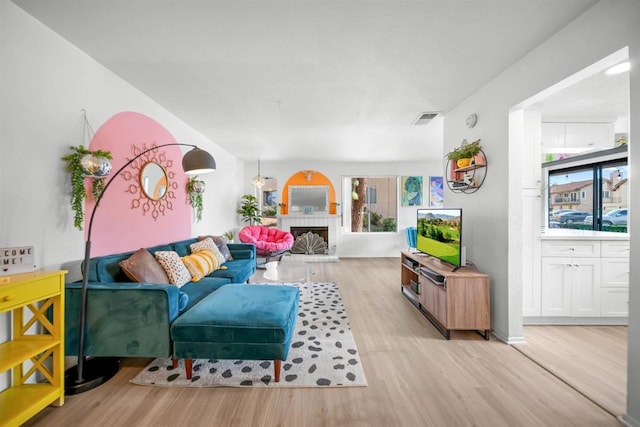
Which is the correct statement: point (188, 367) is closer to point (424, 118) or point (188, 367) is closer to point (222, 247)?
point (222, 247)

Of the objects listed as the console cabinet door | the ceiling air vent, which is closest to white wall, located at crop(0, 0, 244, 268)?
the console cabinet door

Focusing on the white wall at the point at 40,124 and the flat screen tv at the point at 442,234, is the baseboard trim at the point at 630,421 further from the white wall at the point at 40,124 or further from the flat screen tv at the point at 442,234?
the white wall at the point at 40,124

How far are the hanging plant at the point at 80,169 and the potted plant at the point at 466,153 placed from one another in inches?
136

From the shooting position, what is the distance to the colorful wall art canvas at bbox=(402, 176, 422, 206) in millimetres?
7191

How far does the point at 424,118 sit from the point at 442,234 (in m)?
1.78

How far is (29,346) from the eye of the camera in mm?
1573

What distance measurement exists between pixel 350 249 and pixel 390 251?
1.09m

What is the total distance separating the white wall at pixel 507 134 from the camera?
151 cm

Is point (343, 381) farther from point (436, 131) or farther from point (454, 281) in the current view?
point (436, 131)

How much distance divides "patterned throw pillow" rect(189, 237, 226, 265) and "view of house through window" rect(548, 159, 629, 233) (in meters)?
4.98

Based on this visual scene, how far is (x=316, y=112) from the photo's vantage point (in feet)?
11.4

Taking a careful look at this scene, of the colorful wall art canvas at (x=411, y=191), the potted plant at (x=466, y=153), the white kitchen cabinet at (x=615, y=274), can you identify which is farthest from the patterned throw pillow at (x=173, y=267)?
the colorful wall art canvas at (x=411, y=191)

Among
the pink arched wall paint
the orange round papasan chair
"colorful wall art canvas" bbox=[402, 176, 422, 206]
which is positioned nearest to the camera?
the pink arched wall paint

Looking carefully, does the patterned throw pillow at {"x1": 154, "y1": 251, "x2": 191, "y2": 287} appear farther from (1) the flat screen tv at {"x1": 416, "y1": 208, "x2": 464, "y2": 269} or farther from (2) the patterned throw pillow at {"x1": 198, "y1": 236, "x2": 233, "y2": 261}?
(1) the flat screen tv at {"x1": 416, "y1": 208, "x2": 464, "y2": 269}
